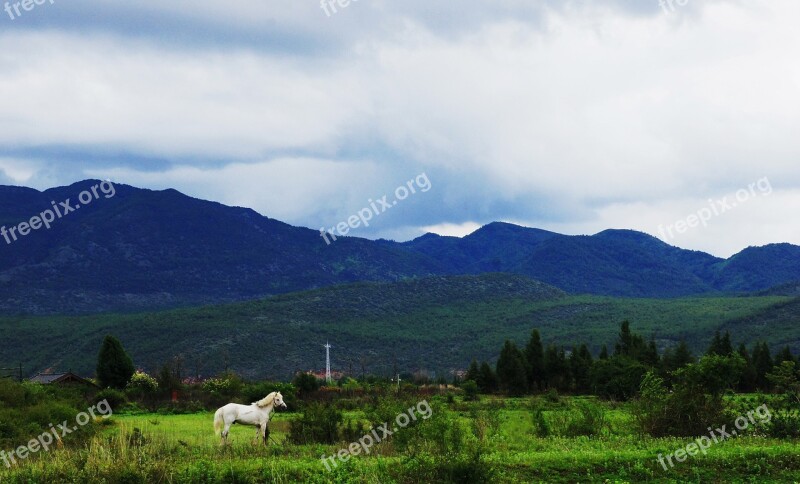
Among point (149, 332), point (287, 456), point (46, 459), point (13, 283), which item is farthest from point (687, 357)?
point (13, 283)

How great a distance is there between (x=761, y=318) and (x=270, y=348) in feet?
225

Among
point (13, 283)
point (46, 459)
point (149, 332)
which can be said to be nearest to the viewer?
point (46, 459)

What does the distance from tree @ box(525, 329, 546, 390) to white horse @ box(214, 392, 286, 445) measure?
143 ft

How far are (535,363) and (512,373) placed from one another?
2988mm

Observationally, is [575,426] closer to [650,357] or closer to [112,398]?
[112,398]

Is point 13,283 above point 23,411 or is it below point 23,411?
above

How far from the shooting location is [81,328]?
125 metres

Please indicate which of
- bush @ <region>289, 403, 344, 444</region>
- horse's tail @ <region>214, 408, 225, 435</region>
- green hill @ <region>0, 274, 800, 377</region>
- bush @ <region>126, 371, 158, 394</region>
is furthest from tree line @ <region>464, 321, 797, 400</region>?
green hill @ <region>0, 274, 800, 377</region>

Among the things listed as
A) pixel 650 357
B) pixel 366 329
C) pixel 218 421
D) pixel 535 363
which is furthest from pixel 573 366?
pixel 366 329

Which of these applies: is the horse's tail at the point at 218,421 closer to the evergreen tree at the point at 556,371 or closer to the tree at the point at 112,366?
the tree at the point at 112,366

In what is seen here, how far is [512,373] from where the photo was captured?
6381 centimetres

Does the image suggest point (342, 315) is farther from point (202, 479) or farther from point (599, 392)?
point (202, 479)

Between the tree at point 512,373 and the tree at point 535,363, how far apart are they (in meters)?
1.04

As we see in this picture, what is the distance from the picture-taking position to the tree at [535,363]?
64.8m
